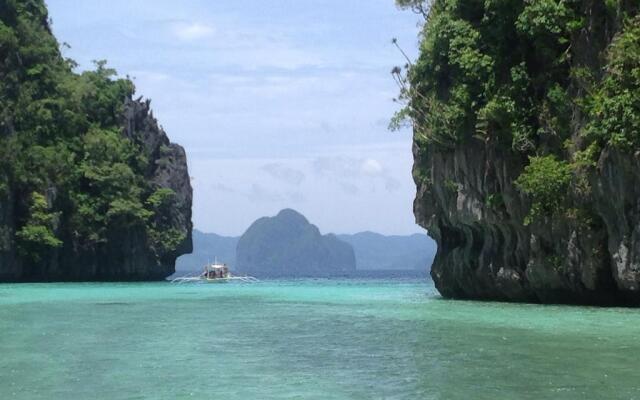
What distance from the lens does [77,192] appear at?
2245 inches

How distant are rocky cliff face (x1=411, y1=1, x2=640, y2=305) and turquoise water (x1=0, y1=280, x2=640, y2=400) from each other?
1.79m

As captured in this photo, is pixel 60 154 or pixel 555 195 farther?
pixel 60 154

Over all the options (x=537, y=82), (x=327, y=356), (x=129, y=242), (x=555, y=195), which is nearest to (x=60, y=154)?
(x=129, y=242)

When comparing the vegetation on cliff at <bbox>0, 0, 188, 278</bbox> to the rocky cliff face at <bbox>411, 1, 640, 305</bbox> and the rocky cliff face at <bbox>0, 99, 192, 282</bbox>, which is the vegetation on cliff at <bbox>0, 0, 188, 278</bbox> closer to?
the rocky cliff face at <bbox>0, 99, 192, 282</bbox>

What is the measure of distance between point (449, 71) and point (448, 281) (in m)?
8.10

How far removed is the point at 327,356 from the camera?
12.1m

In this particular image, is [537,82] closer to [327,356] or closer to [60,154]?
[327,356]

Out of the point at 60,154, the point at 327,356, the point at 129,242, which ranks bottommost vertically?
the point at 327,356

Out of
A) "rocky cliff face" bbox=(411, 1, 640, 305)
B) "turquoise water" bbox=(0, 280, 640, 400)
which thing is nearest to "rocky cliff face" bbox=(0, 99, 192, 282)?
"rocky cliff face" bbox=(411, 1, 640, 305)

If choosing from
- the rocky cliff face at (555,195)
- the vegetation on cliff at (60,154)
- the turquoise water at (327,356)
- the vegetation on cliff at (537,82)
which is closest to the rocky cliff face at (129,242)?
the vegetation on cliff at (60,154)

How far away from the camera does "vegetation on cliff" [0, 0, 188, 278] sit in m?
51.3

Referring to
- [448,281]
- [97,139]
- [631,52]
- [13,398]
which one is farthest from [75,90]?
[13,398]

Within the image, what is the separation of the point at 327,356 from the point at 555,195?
11.1 m

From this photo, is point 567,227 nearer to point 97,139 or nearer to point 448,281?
point 448,281
